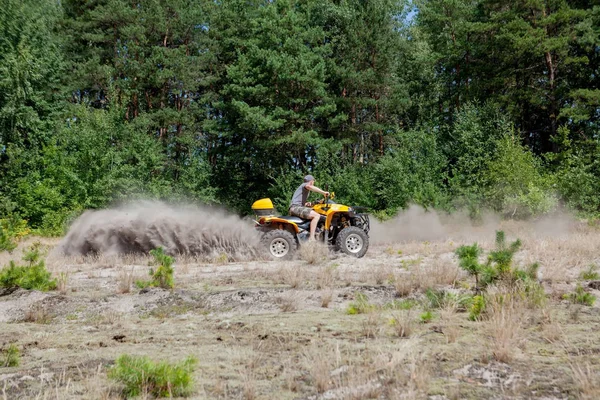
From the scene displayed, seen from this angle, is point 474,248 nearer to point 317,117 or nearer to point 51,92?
point 317,117

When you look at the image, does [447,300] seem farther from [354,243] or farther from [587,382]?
[354,243]

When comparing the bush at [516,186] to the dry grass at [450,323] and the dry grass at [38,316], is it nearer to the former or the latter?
the dry grass at [450,323]

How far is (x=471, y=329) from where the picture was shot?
496 cm

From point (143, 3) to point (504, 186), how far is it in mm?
25046

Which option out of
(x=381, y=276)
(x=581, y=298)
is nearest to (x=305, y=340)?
(x=581, y=298)

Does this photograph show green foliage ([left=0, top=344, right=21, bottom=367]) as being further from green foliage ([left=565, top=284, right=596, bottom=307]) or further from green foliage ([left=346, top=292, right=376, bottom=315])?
green foliage ([left=565, top=284, right=596, bottom=307])

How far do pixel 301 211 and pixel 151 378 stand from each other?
895cm

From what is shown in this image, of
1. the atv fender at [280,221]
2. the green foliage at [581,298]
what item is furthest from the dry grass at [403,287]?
the atv fender at [280,221]

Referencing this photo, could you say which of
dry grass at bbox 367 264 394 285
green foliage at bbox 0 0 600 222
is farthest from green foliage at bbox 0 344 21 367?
green foliage at bbox 0 0 600 222

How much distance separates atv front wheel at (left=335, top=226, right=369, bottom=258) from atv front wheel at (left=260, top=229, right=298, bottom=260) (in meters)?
1.04

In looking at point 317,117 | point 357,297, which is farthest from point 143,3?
point 357,297

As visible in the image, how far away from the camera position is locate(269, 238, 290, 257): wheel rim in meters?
11.7

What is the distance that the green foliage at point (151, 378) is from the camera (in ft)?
11.1

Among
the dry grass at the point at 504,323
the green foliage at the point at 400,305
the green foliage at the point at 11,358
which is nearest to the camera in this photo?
the dry grass at the point at 504,323
